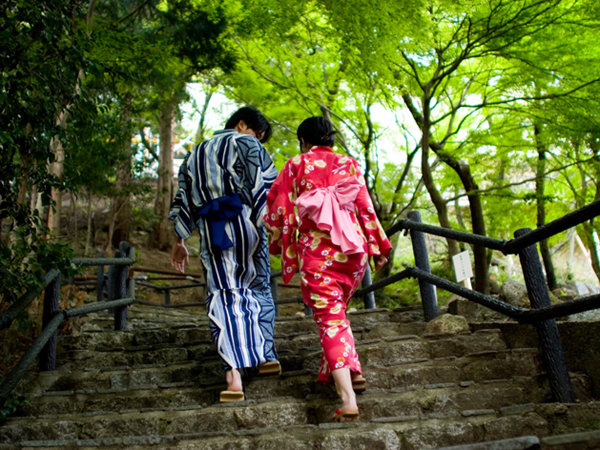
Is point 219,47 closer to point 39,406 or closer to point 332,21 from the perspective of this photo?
point 332,21

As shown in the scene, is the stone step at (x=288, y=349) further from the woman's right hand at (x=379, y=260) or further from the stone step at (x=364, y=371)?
the woman's right hand at (x=379, y=260)

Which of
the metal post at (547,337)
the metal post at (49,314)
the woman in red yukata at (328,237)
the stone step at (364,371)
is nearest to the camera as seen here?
the metal post at (547,337)

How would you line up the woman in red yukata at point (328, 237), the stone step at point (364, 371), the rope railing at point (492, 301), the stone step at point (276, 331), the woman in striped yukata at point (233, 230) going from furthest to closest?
the stone step at point (276, 331)
the woman in striped yukata at point (233, 230)
the stone step at point (364, 371)
the woman in red yukata at point (328, 237)
the rope railing at point (492, 301)

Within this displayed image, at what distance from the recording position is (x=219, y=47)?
11.1 m

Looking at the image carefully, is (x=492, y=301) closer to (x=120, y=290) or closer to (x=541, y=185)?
(x=120, y=290)

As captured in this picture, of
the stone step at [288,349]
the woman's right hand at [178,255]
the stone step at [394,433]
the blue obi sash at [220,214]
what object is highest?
the blue obi sash at [220,214]

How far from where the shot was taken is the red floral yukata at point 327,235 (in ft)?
10.0

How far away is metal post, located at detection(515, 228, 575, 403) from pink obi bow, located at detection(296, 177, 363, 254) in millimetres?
996

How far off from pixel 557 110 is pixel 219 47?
677 cm

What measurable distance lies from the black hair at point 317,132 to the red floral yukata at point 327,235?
0.19 feet

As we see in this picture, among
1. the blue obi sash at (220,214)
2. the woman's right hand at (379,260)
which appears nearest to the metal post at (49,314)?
the blue obi sash at (220,214)

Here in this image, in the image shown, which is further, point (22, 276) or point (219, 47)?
→ point (219, 47)

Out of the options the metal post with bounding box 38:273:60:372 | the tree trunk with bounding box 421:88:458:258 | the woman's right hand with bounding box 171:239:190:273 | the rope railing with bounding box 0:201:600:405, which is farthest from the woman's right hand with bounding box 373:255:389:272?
the tree trunk with bounding box 421:88:458:258

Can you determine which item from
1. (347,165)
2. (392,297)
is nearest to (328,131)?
(347,165)
